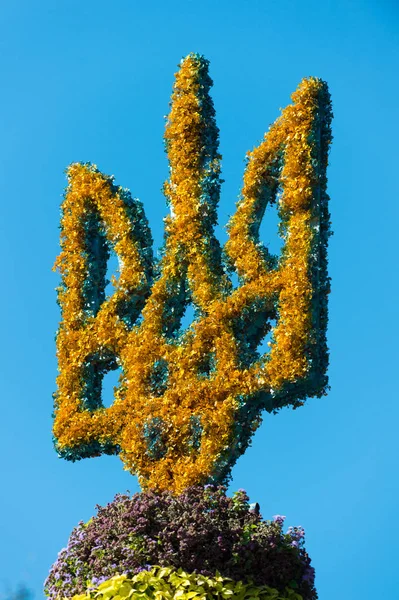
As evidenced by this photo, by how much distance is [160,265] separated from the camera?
1017cm

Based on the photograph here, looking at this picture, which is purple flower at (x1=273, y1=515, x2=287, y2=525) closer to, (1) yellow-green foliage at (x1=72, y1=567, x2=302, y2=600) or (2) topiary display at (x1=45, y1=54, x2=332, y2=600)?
(2) topiary display at (x1=45, y1=54, x2=332, y2=600)

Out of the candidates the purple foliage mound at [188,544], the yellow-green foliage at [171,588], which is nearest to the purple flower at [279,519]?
the purple foliage mound at [188,544]

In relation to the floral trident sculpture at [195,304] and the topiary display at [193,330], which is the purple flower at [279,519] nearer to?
the topiary display at [193,330]

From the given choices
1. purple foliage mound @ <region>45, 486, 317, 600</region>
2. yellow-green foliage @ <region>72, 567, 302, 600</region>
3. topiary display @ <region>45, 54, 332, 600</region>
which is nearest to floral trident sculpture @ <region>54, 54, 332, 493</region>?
topiary display @ <region>45, 54, 332, 600</region>

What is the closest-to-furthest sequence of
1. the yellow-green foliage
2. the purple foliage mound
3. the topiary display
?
the yellow-green foliage → the purple foliage mound → the topiary display

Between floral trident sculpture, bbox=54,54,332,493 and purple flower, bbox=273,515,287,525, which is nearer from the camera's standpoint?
purple flower, bbox=273,515,287,525

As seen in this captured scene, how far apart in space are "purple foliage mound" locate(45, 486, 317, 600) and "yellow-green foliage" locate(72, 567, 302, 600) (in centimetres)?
20

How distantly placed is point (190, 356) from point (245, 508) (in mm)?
1831

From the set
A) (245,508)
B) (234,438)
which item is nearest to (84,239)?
(234,438)

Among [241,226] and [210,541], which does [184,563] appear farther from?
[241,226]

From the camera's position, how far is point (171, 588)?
7.23m

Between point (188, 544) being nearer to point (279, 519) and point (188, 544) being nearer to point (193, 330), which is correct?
point (279, 519)

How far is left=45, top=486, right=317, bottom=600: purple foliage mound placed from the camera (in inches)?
305

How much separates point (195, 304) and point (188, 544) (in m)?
2.84
